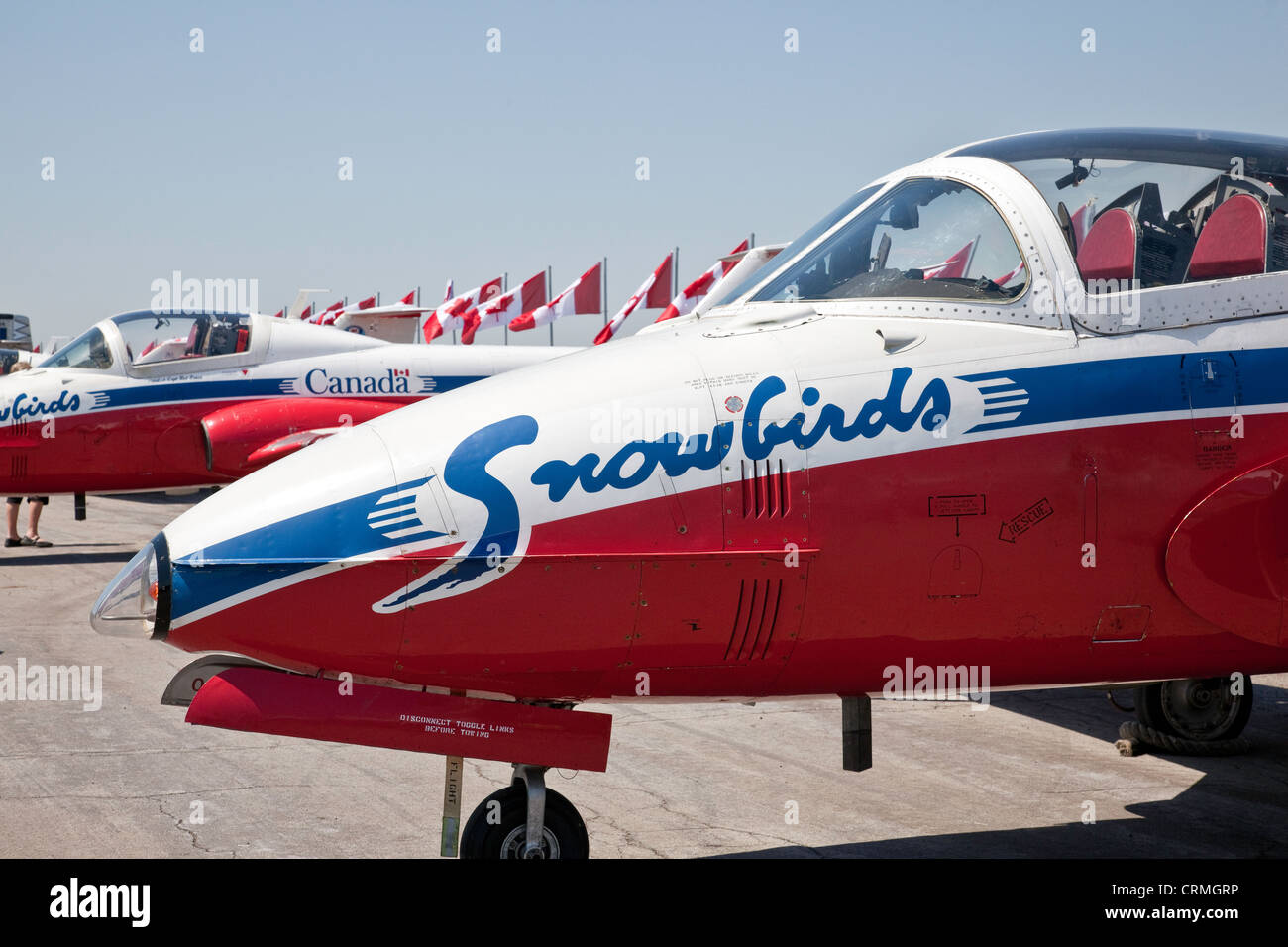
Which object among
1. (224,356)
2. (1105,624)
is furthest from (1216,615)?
(224,356)

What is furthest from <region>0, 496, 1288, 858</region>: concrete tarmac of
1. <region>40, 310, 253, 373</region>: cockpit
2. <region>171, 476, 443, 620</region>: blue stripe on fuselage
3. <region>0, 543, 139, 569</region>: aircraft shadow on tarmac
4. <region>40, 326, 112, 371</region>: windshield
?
<region>0, 543, 139, 569</region>: aircraft shadow on tarmac

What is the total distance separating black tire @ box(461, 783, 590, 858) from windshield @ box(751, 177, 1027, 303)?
1931mm

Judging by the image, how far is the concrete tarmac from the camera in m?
5.05

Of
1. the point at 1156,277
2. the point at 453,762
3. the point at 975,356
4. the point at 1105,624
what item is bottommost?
the point at 453,762

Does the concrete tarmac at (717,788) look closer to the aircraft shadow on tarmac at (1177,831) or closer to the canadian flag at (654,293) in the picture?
the aircraft shadow on tarmac at (1177,831)

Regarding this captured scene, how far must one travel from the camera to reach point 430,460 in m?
3.69

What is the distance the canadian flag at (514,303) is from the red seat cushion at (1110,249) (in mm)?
23941

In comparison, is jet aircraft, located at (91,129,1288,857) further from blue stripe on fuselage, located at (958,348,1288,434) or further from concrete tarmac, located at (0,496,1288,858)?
concrete tarmac, located at (0,496,1288,858)

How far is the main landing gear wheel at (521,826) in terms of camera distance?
4004 millimetres

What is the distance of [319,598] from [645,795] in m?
2.66

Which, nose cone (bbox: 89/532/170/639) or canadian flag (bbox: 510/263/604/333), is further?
canadian flag (bbox: 510/263/604/333)
